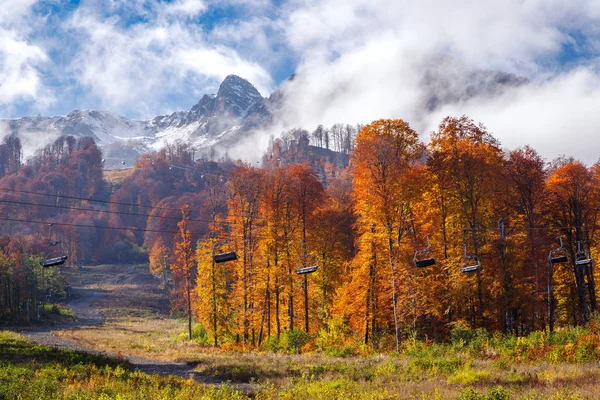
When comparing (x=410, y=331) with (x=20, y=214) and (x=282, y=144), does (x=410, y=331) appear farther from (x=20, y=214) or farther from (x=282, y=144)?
(x=282, y=144)

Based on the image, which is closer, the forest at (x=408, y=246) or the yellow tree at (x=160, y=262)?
the forest at (x=408, y=246)

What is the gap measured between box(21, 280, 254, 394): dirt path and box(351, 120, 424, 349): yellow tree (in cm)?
1241

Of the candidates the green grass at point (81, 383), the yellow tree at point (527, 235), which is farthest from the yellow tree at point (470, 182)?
the green grass at point (81, 383)

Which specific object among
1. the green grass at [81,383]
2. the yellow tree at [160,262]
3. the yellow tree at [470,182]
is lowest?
the green grass at [81,383]

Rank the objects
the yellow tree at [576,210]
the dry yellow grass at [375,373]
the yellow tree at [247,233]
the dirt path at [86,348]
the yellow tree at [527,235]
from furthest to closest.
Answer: the yellow tree at [247,233] → the yellow tree at [576,210] → the yellow tree at [527,235] → the dirt path at [86,348] → the dry yellow grass at [375,373]

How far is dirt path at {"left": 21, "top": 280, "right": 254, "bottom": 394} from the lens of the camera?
2413 cm

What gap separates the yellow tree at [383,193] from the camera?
29.0 m

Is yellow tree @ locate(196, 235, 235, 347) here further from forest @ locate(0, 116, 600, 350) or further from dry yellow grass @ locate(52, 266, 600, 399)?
dry yellow grass @ locate(52, 266, 600, 399)

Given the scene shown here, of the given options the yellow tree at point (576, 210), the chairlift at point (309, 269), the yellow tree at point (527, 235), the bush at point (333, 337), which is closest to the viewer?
the chairlift at point (309, 269)

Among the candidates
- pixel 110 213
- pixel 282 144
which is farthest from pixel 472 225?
pixel 282 144

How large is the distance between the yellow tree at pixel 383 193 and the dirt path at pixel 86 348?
12405 millimetres

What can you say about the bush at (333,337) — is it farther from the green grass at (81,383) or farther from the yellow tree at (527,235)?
the green grass at (81,383)

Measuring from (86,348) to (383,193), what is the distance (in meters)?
26.7

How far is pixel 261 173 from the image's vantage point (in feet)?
128
